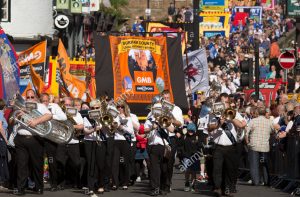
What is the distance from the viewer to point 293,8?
40656 millimetres

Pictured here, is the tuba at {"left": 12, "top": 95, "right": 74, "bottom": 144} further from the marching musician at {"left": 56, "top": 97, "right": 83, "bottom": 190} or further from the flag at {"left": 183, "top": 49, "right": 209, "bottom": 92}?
the flag at {"left": 183, "top": 49, "right": 209, "bottom": 92}

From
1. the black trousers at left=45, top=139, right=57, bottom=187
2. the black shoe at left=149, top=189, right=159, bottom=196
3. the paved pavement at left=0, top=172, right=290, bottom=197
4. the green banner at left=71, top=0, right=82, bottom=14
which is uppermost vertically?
the green banner at left=71, top=0, right=82, bottom=14

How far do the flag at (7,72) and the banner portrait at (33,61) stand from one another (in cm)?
441

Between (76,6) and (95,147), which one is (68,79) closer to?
(95,147)

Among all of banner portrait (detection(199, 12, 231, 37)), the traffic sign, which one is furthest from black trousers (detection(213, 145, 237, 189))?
banner portrait (detection(199, 12, 231, 37))

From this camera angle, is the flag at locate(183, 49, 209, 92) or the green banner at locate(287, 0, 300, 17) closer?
the flag at locate(183, 49, 209, 92)

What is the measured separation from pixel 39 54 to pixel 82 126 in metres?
7.07

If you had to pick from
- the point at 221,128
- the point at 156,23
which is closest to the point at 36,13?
the point at 156,23

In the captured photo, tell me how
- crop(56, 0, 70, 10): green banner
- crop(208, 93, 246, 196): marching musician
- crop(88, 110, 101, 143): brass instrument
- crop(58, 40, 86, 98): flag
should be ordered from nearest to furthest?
crop(208, 93, 246, 196): marching musician
crop(88, 110, 101, 143): brass instrument
crop(58, 40, 86, 98): flag
crop(56, 0, 70, 10): green banner

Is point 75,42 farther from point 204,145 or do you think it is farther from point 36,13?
point 204,145

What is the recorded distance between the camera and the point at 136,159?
28.3m

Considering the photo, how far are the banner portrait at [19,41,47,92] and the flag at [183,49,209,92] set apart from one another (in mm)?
5056

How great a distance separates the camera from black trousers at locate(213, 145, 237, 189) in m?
24.4

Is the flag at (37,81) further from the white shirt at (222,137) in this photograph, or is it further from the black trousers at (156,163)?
the white shirt at (222,137)
